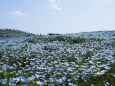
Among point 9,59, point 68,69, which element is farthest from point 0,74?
point 9,59

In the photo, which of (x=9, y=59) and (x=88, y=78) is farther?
(x=9, y=59)

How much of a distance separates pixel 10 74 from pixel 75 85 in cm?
234

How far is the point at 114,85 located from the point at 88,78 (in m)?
0.78

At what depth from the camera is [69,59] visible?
11.9m

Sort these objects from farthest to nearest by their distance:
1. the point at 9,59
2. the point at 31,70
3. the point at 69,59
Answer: the point at 9,59 → the point at 69,59 → the point at 31,70

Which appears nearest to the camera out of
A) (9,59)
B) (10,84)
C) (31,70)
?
(10,84)

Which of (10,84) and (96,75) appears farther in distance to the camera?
(96,75)

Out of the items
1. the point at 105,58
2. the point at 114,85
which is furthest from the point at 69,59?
the point at 114,85

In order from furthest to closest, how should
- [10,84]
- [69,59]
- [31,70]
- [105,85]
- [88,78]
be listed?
[69,59]
[31,70]
[88,78]
[105,85]
[10,84]

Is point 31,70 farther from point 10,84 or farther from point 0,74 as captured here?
point 10,84

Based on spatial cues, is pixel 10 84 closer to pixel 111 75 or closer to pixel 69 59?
pixel 111 75

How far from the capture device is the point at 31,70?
9.39 metres

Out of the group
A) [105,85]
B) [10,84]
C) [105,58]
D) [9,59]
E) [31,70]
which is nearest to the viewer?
[10,84]

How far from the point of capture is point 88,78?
811cm
